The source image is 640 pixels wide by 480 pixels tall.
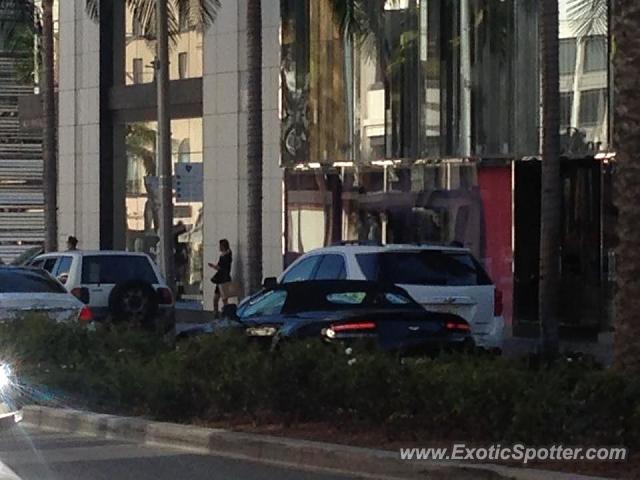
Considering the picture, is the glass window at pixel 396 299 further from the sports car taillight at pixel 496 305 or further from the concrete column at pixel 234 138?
the concrete column at pixel 234 138

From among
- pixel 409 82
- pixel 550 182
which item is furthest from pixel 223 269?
pixel 550 182

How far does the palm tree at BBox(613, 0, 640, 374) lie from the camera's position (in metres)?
12.3

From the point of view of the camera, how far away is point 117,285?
79.7ft

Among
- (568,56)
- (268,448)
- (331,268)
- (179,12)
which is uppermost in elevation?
(179,12)

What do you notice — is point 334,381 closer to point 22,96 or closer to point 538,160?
point 538,160

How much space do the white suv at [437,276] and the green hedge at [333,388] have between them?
282 cm

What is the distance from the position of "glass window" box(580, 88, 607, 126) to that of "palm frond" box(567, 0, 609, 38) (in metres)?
0.97

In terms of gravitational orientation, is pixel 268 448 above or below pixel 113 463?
above

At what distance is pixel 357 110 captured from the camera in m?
28.6

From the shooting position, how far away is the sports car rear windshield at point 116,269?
24.8m

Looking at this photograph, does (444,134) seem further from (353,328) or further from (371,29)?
(353,328)

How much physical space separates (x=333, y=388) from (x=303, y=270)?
6473mm

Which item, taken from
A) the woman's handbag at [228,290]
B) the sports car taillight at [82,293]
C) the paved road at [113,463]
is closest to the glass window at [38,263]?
the sports car taillight at [82,293]

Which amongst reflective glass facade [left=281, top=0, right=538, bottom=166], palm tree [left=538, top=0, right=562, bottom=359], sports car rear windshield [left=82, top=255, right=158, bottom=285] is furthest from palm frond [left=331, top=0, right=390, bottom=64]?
palm tree [left=538, top=0, right=562, bottom=359]
